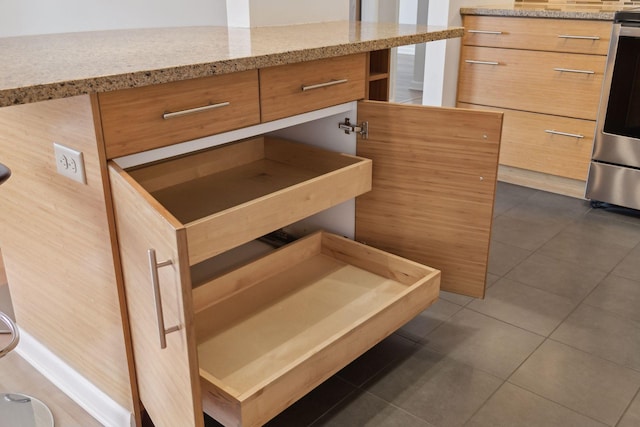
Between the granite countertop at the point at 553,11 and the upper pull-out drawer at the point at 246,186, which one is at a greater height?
the granite countertop at the point at 553,11

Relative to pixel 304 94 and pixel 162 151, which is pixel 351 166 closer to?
pixel 304 94

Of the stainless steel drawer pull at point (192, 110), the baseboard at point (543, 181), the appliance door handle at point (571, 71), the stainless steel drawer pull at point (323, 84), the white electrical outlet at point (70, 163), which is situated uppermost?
the stainless steel drawer pull at point (323, 84)

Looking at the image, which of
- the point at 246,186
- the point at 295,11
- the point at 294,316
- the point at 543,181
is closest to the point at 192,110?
the point at 246,186

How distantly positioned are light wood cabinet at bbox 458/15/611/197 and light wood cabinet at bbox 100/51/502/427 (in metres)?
1.41

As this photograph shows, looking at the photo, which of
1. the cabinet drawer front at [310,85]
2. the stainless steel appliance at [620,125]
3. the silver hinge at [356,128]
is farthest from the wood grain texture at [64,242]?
the stainless steel appliance at [620,125]

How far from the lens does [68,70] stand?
46.8 inches

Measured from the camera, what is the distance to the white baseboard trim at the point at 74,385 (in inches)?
58.7

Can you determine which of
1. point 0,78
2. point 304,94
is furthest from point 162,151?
point 304,94

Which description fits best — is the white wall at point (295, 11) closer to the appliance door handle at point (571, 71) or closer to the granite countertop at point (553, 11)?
the granite countertop at point (553, 11)

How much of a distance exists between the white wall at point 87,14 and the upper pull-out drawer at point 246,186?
1.15 m

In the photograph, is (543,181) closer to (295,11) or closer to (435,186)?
(435,186)

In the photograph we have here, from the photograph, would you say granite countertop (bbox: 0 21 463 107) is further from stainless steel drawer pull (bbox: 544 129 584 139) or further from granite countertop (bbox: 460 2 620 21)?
stainless steel drawer pull (bbox: 544 129 584 139)

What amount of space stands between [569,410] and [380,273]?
26.4 inches

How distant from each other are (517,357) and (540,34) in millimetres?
1797
